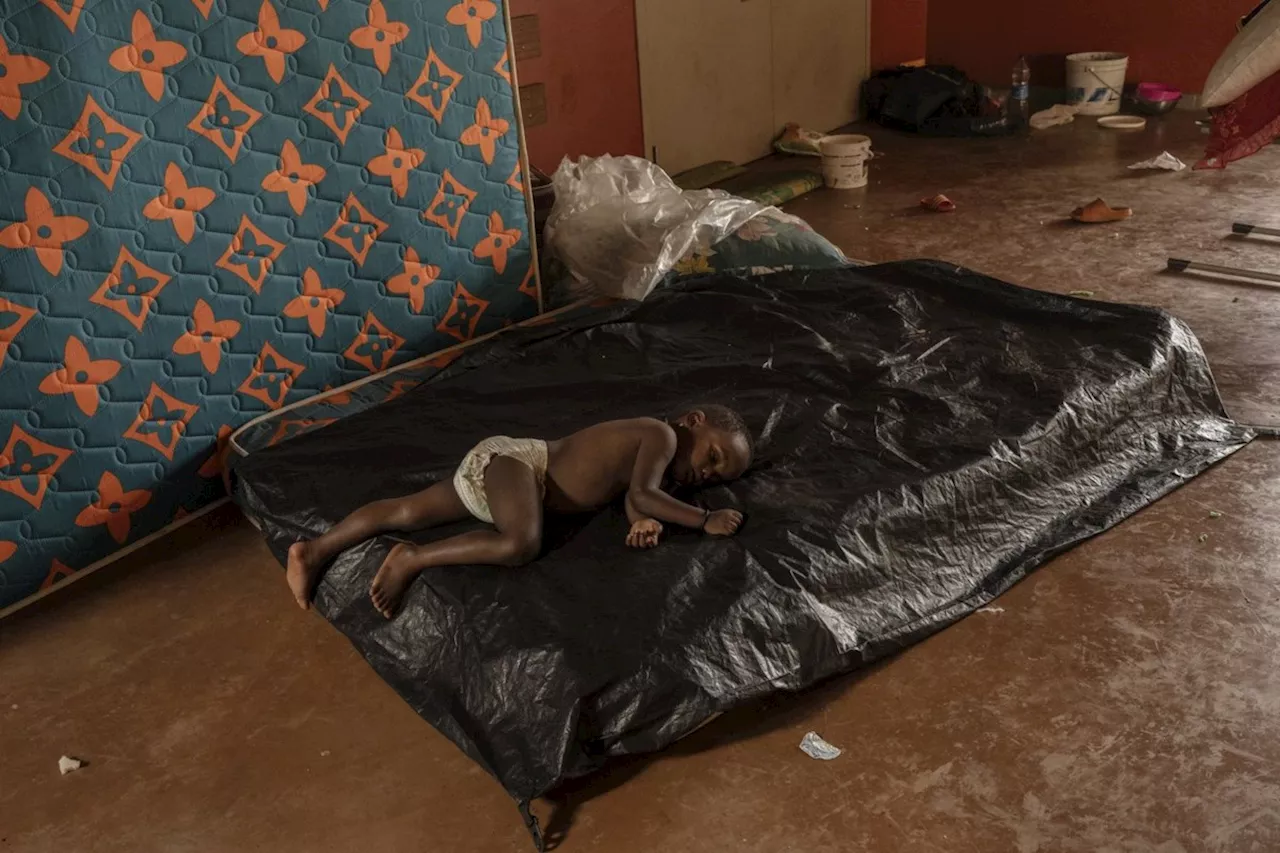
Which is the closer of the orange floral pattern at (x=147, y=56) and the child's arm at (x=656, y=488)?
the child's arm at (x=656, y=488)

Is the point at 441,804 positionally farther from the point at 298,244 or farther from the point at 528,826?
the point at 298,244

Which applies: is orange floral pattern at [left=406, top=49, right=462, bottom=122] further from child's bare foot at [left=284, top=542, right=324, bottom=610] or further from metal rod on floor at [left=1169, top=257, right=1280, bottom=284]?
metal rod on floor at [left=1169, top=257, right=1280, bottom=284]

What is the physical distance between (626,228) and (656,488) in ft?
4.95

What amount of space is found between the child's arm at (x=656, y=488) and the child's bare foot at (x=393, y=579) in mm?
423

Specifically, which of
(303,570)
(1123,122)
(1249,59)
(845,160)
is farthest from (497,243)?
(1123,122)

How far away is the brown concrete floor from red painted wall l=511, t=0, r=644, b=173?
8.05 feet

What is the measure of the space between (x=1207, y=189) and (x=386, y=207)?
3.43 meters

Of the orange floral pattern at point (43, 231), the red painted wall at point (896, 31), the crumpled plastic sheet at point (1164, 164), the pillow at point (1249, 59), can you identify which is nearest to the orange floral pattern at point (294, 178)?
the orange floral pattern at point (43, 231)

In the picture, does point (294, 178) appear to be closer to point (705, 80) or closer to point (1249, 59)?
point (1249, 59)

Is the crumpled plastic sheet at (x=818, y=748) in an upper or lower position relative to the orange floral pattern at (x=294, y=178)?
lower

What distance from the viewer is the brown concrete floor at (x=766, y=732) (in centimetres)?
173

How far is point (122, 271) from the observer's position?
96.4 inches

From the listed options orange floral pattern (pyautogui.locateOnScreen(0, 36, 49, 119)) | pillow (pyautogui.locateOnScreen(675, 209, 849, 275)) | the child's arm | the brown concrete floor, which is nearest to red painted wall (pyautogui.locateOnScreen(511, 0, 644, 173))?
pillow (pyautogui.locateOnScreen(675, 209, 849, 275))

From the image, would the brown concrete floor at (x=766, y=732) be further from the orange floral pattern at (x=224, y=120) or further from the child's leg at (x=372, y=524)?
the orange floral pattern at (x=224, y=120)
